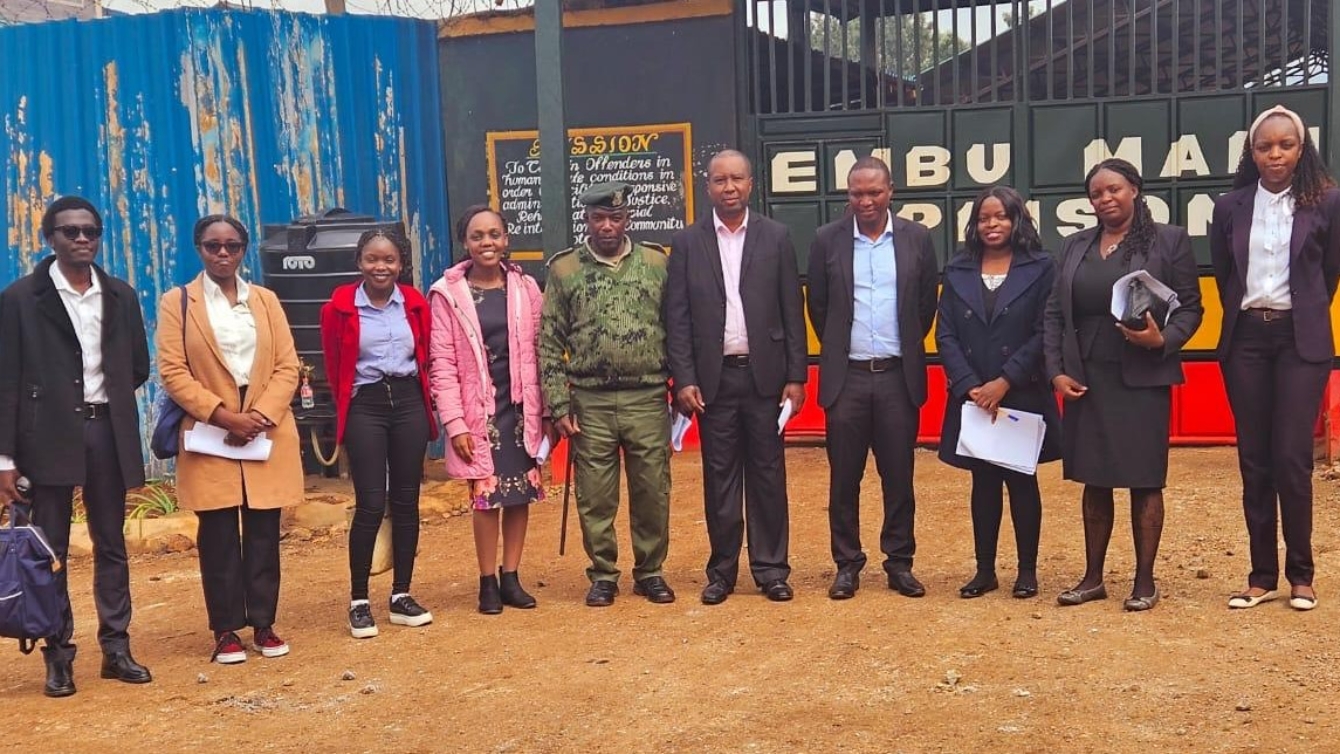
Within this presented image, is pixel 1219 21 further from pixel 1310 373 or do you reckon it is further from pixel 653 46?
pixel 1310 373

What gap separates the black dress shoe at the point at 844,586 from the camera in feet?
18.8

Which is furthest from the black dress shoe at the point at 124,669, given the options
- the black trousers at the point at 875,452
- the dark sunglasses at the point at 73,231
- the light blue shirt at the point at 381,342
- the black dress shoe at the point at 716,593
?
the black trousers at the point at 875,452

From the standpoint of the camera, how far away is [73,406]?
4949mm

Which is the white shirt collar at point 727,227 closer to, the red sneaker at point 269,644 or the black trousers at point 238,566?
the black trousers at point 238,566

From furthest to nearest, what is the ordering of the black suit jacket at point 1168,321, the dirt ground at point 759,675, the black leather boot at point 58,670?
the black suit jacket at point 1168,321, the black leather boot at point 58,670, the dirt ground at point 759,675

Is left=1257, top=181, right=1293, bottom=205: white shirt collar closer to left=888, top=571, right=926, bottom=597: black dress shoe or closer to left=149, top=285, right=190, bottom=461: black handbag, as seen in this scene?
left=888, top=571, right=926, bottom=597: black dress shoe

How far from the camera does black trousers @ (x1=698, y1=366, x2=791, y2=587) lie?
574cm

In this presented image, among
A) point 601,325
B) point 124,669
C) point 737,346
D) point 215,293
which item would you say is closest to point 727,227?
point 737,346

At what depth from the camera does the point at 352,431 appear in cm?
550

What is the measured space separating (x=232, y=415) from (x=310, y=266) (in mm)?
3710

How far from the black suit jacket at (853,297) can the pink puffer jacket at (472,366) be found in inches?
44.9

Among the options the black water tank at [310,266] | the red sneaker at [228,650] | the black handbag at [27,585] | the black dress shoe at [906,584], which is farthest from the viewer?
the black water tank at [310,266]

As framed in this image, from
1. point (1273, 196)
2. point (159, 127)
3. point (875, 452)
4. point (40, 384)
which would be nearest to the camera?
point (40, 384)

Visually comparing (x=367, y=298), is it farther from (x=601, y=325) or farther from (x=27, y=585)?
(x=27, y=585)
